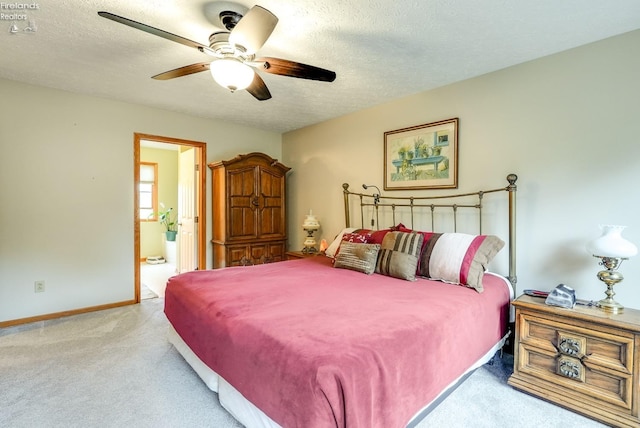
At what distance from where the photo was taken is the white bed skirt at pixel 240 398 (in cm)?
148

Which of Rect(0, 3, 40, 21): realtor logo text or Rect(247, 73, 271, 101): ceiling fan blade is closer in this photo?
Rect(0, 3, 40, 21): realtor logo text

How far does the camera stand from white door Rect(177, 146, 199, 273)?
14.8 feet

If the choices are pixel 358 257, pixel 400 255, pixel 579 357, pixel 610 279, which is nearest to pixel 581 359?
pixel 579 357

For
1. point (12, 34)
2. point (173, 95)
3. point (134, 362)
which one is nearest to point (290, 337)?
point (134, 362)

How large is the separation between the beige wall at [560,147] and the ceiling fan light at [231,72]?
6.60ft

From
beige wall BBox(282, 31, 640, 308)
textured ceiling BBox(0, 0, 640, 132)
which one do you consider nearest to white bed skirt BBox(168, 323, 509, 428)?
beige wall BBox(282, 31, 640, 308)

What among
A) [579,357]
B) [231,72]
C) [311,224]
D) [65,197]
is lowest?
[579,357]

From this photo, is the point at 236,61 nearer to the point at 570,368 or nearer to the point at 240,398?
the point at 240,398

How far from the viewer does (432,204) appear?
3.14 meters

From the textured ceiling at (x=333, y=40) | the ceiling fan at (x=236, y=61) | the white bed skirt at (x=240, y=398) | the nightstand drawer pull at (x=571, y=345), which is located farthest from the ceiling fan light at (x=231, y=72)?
the nightstand drawer pull at (x=571, y=345)

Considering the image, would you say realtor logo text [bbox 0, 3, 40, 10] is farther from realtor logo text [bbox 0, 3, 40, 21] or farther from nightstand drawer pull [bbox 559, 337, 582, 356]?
nightstand drawer pull [bbox 559, 337, 582, 356]

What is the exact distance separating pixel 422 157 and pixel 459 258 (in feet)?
4.18

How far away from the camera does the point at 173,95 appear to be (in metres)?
3.39

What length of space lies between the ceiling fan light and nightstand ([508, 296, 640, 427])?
2.35 metres
